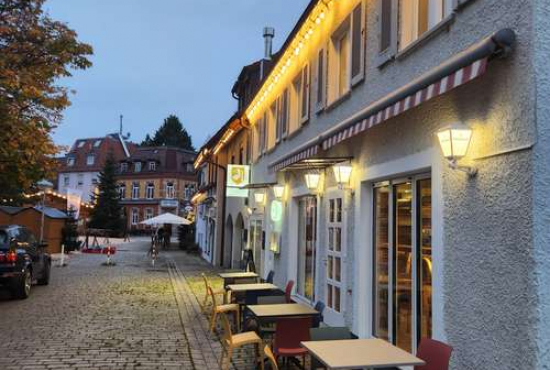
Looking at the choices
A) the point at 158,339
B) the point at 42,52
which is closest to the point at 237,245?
the point at 42,52

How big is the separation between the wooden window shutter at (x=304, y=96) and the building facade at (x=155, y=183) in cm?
5618

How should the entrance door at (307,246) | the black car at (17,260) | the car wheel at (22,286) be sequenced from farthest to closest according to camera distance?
the car wheel at (22,286) → the black car at (17,260) → the entrance door at (307,246)

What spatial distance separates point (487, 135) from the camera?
14.2ft

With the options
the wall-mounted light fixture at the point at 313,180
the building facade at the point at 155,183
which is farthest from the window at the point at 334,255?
the building facade at the point at 155,183

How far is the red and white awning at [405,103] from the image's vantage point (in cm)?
388

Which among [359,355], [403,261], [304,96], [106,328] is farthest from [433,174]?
[106,328]

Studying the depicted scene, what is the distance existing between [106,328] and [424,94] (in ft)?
24.0

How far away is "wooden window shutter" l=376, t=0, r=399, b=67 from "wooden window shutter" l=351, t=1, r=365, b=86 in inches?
23.4

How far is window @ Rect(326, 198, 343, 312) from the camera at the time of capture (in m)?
8.30

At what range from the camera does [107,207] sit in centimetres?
5738

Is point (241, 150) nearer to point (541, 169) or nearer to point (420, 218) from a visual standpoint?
point (420, 218)

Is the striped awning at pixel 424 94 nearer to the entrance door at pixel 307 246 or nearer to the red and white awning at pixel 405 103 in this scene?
the red and white awning at pixel 405 103

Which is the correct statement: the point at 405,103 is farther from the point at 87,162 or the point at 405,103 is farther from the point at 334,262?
the point at 87,162

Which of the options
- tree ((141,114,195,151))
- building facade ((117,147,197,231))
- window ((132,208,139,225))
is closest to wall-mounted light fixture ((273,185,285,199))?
building facade ((117,147,197,231))
